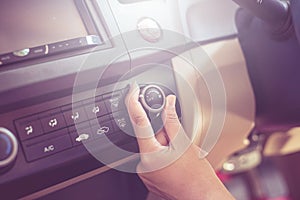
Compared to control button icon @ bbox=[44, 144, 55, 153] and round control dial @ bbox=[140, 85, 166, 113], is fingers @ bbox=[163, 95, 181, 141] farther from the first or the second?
control button icon @ bbox=[44, 144, 55, 153]

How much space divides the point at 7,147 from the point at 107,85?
0.13 metres

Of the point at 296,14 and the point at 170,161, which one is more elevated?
the point at 296,14

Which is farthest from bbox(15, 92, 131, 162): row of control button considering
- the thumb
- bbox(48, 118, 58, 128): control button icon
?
the thumb

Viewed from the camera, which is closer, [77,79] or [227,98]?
[77,79]

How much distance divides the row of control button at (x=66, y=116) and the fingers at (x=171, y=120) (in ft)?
0.18

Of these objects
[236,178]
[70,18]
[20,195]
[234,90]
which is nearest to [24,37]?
[70,18]

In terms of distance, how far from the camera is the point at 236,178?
1.47 m

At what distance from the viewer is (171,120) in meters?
0.56

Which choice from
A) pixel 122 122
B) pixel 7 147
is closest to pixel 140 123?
pixel 122 122

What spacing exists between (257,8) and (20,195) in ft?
1.15

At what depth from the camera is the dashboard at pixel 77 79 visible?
50 cm

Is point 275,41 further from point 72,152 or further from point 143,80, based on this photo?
point 72,152

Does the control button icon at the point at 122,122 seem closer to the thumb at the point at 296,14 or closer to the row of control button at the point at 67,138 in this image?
the row of control button at the point at 67,138

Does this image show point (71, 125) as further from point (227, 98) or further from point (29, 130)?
point (227, 98)
